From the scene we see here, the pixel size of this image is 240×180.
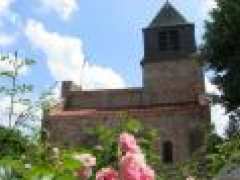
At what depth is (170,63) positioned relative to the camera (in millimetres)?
45344

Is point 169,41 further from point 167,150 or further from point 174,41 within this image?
point 167,150

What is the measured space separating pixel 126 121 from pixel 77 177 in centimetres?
407

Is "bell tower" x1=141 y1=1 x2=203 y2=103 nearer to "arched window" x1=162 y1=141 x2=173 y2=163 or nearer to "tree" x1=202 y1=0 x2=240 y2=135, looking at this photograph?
"arched window" x1=162 y1=141 x2=173 y2=163

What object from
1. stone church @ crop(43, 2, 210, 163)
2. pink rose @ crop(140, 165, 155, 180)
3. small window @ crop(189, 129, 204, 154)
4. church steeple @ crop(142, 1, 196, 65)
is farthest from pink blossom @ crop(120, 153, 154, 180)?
church steeple @ crop(142, 1, 196, 65)

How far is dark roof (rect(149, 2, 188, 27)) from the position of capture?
154ft

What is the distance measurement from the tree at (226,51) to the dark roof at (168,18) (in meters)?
17.8

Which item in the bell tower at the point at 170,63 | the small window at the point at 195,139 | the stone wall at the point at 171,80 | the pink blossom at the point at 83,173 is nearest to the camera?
the pink blossom at the point at 83,173

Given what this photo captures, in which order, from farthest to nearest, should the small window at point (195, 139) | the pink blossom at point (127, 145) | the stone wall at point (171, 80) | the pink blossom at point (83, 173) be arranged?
the stone wall at point (171, 80) < the small window at point (195, 139) < the pink blossom at point (83, 173) < the pink blossom at point (127, 145)

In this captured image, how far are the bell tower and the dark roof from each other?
0.78 feet

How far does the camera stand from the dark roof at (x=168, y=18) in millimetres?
46938

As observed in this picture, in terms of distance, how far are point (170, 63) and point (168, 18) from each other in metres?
3.89

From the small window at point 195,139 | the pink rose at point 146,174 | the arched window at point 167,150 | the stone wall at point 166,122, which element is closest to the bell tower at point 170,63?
the stone wall at point 166,122

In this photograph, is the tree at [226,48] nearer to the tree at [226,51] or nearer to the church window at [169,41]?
the tree at [226,51]

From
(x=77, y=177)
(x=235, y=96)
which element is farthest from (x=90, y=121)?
(x=77, y=177)
